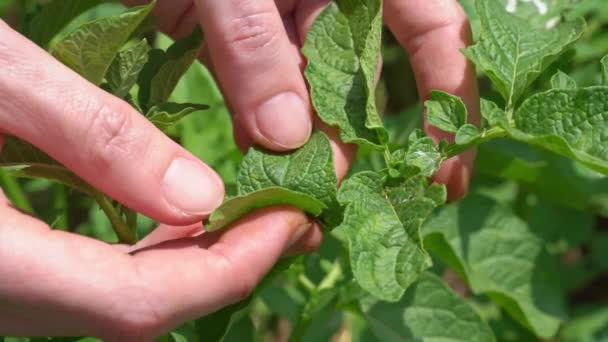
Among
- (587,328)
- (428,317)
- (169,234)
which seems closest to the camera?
(169,234)

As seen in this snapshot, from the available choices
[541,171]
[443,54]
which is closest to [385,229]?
[443,54]

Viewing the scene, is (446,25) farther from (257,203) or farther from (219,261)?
(219,261)

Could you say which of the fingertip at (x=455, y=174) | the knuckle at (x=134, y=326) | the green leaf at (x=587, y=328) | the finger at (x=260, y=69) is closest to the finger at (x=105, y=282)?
the knuckle at (x=134, y=326)

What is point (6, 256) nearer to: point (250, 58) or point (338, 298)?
point (250, 58)

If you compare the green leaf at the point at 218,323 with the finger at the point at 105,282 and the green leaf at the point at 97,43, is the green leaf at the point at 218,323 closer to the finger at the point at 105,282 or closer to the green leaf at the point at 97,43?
the finger at the point at 105,282

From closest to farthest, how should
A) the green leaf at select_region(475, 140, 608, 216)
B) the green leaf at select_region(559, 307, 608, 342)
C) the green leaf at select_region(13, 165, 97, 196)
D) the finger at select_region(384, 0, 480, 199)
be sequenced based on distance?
the green leaf at select_region(13, 165, 97, 196)
the finger at select_region(384, 0, 480, 199)
the green leaf at select_region(475, 140, 608, 216)
the green leaf at select_region(559, 307, 608, 342)

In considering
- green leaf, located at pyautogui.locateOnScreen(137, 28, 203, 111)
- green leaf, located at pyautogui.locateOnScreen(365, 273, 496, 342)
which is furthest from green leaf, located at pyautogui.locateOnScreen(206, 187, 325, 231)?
green leaf, located at pyautogui.locateOnScreen(365, 273, 496, 342)

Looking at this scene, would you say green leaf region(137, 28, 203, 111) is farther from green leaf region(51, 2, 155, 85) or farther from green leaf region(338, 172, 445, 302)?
green leaf region(338, 172, 445, 302)
